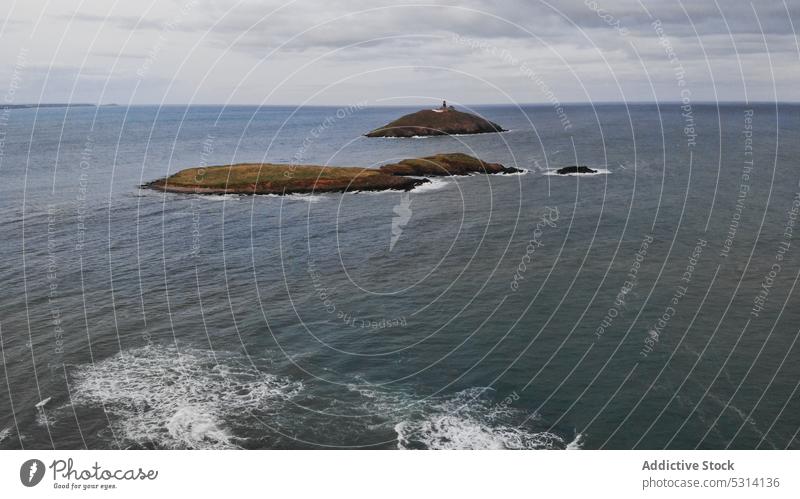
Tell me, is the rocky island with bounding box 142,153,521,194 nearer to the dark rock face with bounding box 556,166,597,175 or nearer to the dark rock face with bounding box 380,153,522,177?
the dark rock face with bounding box 380,153,522,177

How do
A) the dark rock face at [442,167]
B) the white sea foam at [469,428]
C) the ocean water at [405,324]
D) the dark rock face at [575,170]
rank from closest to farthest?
1. the white sea foam at [469,428]
2. the ocean water at [405,324]
3. the dark rock face at [575,170]
4. the dark rock face at [442,167]

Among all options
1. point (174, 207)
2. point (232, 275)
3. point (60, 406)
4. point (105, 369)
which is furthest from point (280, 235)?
point (60, 406)

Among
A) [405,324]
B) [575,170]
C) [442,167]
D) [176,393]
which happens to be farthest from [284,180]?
[176,393]

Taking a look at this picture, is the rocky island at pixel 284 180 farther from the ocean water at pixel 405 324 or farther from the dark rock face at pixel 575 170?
the dark rock face at pixel 575 170
